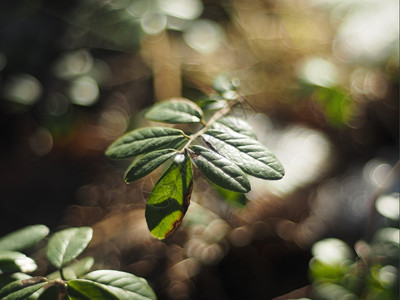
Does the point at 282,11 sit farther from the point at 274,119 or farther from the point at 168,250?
the point at 168,250

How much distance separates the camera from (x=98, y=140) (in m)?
2.26

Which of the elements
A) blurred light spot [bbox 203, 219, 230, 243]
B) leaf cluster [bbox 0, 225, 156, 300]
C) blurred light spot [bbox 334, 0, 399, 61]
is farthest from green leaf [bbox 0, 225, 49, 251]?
blurred light spot [bbox 334, 0, 399, 61]

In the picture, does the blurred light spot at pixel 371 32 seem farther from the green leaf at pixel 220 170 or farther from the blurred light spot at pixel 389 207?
the green leaf at pixel 220 170

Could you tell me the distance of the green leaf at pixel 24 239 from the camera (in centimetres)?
102

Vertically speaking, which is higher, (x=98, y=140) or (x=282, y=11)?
(x=282, y=11)

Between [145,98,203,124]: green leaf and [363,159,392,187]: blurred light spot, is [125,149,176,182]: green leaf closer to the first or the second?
[145,98,203,124]: green leaf

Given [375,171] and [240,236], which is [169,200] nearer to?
[240,236]

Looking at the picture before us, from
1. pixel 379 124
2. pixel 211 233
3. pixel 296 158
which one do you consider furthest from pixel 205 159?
pixel 379 124

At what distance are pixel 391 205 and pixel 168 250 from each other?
1.04 metres

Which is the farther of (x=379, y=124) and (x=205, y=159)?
(x=379, y=124)

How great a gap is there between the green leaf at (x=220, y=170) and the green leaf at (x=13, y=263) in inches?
20.3

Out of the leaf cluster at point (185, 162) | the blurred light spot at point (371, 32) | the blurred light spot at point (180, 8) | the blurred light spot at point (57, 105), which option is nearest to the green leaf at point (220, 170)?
the leaf cluster at point (185, 162)

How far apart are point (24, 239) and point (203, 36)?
1650mm

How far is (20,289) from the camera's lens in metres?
0.87
